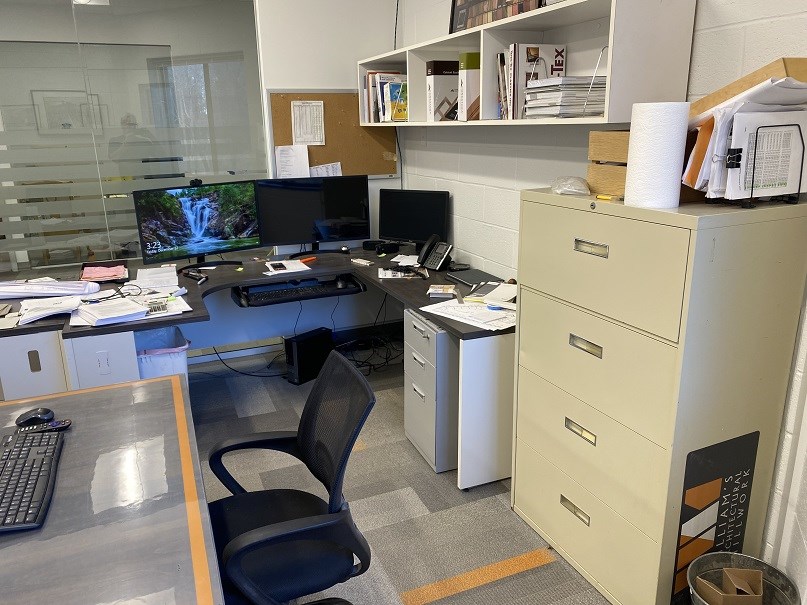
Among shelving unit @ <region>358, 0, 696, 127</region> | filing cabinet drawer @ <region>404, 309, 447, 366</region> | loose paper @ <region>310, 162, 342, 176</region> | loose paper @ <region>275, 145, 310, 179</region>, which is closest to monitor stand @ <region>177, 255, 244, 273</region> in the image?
loose paper @ <region>275, 145, 310, 179</region>

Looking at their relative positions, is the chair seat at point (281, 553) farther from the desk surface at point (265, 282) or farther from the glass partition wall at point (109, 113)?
the glass partition wall at point (109, 113)

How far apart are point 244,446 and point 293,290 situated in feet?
5.76

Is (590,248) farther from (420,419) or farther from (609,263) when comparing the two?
(420,419)

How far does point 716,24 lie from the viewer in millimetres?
1965

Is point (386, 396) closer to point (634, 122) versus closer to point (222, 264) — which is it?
point (222, 264)

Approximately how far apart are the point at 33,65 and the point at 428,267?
2.70m

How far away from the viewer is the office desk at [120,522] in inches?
45.7

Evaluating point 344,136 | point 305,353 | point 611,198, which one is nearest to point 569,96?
point 611,198

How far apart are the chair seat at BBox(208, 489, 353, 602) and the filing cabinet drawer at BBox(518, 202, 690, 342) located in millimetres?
1062

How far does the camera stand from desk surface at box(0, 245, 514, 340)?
2.57 m

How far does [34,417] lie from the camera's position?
175 cm

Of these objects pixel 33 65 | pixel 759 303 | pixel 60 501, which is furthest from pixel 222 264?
pixel 759 303

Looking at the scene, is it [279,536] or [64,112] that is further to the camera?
[64,112]

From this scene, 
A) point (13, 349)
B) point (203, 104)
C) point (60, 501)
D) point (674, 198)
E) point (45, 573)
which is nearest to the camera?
point (45, 573)
